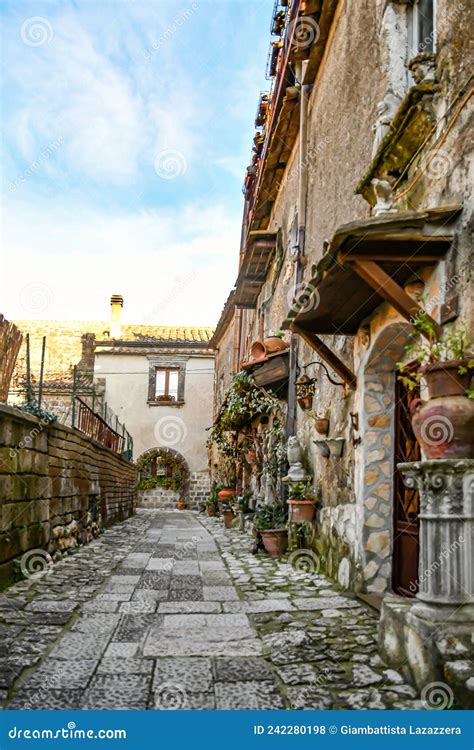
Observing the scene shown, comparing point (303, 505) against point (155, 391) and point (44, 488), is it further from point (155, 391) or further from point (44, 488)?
point (155, 391)

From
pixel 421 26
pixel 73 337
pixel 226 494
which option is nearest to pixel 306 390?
pixel 421 26

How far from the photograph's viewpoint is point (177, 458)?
2328cm

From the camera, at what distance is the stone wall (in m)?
5.02

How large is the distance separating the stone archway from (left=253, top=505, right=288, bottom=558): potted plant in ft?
50.0

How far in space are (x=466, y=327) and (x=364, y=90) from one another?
3.39 meters

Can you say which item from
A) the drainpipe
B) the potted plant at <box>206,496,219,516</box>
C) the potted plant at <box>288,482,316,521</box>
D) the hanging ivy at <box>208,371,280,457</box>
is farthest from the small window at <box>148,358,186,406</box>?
the potted plant at <box>288,482,316,521</box>

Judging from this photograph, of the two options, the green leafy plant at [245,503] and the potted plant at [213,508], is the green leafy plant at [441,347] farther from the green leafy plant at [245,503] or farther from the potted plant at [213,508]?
the potted plant at [213,508]

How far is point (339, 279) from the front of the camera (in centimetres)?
420

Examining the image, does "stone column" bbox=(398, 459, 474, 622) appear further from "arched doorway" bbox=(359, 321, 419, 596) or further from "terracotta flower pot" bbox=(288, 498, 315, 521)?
"terracotta flower pot" bbox=(288, 498, 315, 521)

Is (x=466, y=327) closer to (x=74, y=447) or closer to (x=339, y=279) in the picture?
(x=339, y=279)

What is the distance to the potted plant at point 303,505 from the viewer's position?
21.1 feet

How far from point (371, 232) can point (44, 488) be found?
4.32 meters

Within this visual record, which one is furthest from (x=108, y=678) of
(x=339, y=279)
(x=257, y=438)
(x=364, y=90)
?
(x=257, y=438)

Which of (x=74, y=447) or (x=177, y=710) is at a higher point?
(x=74, y=447)
